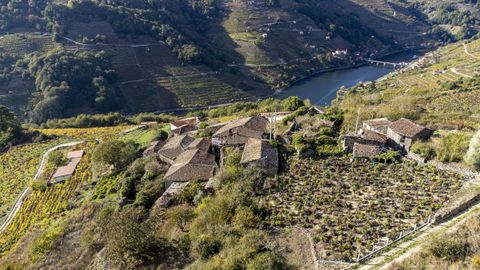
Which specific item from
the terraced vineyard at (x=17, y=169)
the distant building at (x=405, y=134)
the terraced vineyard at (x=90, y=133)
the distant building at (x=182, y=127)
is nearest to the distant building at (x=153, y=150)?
the distant building at (x=182, y=127)

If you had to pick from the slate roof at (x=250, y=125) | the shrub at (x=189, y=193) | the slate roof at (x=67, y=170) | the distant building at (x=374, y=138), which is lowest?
the slate roof at (x=67, y=170)

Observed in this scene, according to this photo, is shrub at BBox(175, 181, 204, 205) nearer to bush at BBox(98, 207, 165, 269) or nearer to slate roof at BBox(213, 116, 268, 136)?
bush at BBox(98, 207, 165, 269)

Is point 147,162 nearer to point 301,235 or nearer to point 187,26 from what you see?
point 301,235

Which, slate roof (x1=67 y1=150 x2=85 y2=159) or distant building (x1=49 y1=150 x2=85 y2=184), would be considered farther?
slate roof (x1=67 y1=150 x2=85 y2=159)

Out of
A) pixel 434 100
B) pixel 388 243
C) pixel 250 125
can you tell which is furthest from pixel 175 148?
pixel 434 100

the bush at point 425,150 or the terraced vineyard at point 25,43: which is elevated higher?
the bush at point 425,150

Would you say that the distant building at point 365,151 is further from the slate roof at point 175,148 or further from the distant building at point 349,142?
the slate roof at point 175,148

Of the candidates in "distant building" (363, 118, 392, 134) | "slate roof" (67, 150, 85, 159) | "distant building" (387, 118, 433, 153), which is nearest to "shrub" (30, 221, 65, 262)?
"slate roof" (67, 150, 85, 159)
